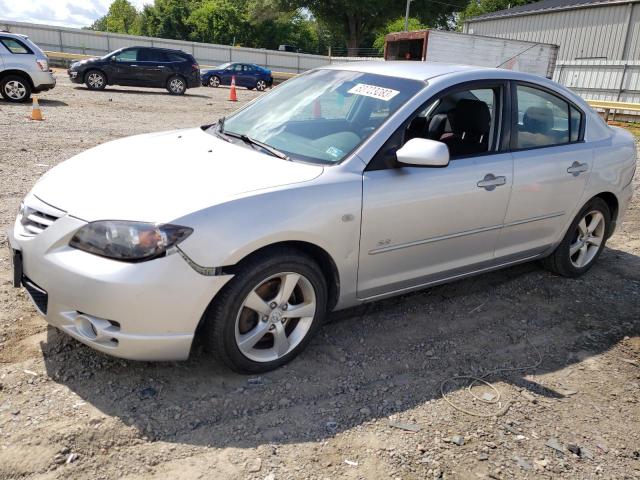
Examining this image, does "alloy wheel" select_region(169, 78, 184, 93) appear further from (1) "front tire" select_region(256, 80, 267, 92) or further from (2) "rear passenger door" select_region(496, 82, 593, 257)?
(2) "rear passenger door" select_region(496, 82, 593, 257)

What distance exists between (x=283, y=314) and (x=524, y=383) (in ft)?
4.88

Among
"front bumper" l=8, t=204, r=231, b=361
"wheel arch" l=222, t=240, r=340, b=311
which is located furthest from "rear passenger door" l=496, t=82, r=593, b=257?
"front bumper" l=8, t=204, r=231, b=361

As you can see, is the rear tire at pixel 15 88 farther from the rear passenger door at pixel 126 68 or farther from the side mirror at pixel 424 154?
the side mirror at pixel 424 154

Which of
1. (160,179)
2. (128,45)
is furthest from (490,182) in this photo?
(128,45)

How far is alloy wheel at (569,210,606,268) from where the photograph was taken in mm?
4926

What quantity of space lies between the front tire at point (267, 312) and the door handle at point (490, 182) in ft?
4.38

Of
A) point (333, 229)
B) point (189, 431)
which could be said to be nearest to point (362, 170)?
point (333, 229)

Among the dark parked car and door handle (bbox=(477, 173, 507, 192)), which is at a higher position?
door handle (bbox=(477, 173, 507, 192))

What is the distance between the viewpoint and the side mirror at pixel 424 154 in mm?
3309

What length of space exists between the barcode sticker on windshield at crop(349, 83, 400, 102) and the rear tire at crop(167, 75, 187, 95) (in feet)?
59.9

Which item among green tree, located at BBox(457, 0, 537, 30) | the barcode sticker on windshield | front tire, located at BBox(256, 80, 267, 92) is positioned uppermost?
green tree, located at BBox(457, 0, 537, 30)

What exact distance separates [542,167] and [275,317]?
2322mm

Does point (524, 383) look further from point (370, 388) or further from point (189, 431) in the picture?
point (189, 431)

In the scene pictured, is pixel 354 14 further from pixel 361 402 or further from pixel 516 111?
pixel 361 402
